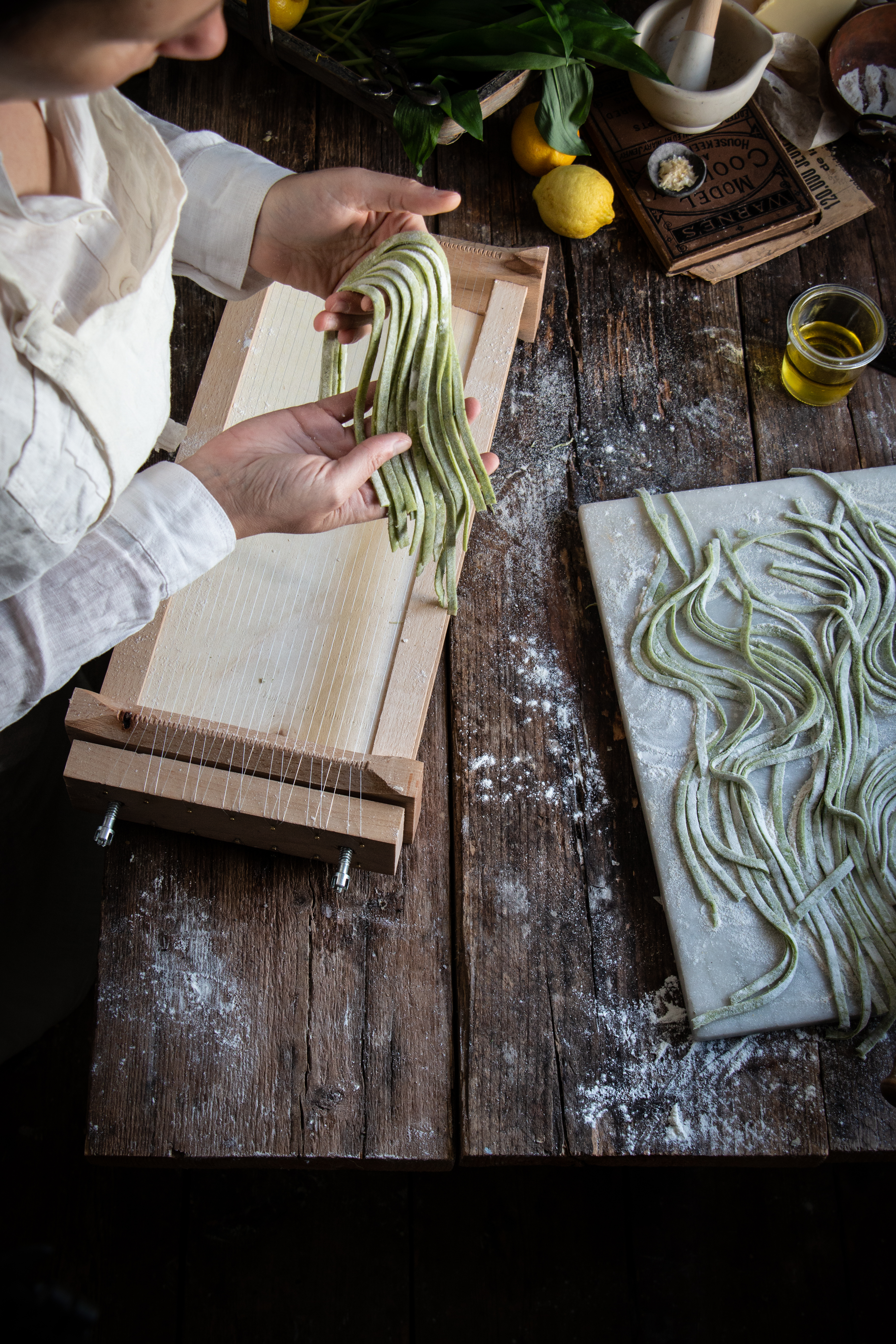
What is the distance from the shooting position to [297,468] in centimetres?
109

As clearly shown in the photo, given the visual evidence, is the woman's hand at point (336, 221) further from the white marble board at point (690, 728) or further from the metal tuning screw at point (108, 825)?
the metal tuning screw at point (108, 825)

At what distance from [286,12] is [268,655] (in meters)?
1.14

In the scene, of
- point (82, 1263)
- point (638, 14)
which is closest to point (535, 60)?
point (638, 14)

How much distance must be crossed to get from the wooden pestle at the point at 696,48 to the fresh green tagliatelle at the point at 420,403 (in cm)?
71

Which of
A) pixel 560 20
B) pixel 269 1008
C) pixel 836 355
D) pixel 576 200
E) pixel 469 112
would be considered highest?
pixel 560 20

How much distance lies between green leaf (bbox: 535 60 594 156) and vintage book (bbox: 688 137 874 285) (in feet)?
0.98

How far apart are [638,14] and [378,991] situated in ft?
5.95

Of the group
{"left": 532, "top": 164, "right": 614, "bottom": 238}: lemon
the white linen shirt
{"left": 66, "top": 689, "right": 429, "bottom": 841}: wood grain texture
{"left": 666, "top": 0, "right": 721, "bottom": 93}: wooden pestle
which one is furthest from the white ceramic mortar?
{"left": 66, "top": 689, "right": 429, "bottom": 841}: wood grain texture

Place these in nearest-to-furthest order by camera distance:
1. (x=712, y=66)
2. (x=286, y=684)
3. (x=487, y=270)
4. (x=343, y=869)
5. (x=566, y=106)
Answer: (x=343, y=869) → (x=286, y=684) → (x=487, y=270) → (x=566, y=106) → (x=712, y=66)

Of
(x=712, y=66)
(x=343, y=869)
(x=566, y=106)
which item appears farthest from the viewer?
(x=712, y=66)

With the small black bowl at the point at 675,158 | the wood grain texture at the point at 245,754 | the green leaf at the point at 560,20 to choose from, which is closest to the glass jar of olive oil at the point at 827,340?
the small black bowl at the point at 675,158

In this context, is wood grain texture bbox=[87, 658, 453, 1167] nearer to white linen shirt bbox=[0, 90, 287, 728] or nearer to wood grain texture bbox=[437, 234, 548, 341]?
white linen shirt bbox=[0, 90, 287, 728]

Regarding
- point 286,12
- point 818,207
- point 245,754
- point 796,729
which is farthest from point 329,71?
point 796,729

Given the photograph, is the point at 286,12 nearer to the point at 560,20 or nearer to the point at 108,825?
the point at 560,20
